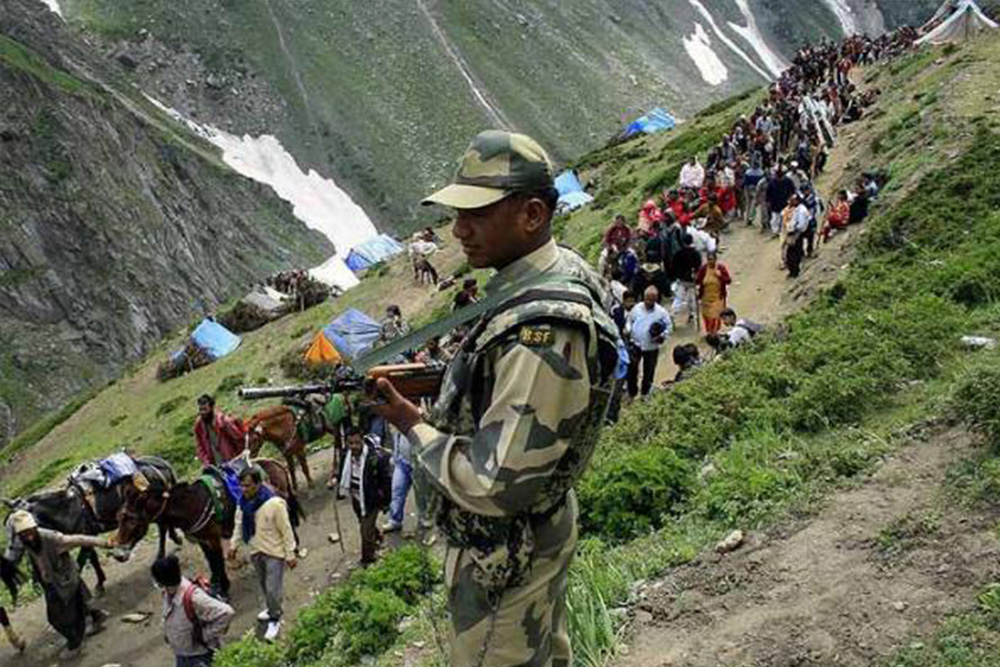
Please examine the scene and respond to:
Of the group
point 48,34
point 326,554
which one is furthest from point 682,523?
point 48,34

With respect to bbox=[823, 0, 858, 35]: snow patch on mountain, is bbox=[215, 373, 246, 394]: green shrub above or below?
above

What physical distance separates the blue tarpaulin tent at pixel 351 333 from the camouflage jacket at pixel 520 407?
23.0 meters

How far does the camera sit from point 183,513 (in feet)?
41.3

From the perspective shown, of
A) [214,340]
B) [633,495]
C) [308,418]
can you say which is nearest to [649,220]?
[308,418]

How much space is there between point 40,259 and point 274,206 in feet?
90.8

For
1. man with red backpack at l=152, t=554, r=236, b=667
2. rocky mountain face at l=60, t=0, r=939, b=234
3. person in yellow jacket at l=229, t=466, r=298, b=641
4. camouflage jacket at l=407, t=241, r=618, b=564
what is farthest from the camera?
rocky mountain face at l=60, t=0, r=939, b=234

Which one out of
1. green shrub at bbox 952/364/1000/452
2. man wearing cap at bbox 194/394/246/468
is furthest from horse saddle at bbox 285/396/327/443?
green shrub at bbox 952/364/1000/452

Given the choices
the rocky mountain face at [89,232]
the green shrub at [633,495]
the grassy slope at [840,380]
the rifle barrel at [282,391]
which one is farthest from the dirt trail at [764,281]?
the rocky mountain face at [89,232]

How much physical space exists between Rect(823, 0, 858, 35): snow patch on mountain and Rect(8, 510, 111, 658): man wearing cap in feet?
541

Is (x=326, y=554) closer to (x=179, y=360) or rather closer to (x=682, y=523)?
(x=682, y=523)

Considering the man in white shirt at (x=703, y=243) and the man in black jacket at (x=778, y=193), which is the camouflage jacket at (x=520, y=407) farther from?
the man in black jacket at (x=778, y=193)

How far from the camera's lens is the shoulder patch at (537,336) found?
10.1 feet

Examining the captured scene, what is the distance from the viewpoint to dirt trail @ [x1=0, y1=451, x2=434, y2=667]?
12.4 m

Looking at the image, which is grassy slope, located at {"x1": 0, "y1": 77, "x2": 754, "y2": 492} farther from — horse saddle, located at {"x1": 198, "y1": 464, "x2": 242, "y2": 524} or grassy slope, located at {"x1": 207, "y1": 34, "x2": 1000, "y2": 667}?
horse saddle, located at {"x1": 198, "y1": 464, "x2": 242, "y2": 524}
